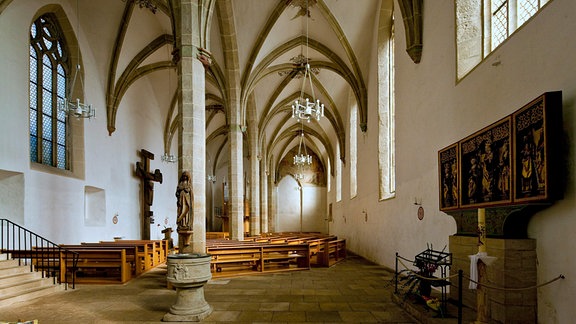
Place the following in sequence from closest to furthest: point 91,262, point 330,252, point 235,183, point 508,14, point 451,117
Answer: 1. point 508,14
2. point 451,117
3. point 91,262
4. point 330,252
5. point 235,183

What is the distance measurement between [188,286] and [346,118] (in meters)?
15.9

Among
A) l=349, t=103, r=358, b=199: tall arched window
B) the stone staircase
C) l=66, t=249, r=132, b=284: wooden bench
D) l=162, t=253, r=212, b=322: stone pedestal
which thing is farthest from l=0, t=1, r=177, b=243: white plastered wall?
l=349, t=103, r=358, b=199: tall arched window

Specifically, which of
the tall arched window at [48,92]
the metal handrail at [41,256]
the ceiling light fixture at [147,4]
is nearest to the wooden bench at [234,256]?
the metal handrail at [41,256]

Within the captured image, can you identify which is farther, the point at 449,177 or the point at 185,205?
the point at 185,205

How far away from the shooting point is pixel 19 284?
8.16 m

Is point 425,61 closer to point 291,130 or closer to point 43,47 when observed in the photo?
point 43,47

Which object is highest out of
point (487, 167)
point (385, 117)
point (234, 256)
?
point (385, 117)

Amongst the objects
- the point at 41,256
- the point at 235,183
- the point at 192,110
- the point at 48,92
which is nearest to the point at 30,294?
the point at 41,256

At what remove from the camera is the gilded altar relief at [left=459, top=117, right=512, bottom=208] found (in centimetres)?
516

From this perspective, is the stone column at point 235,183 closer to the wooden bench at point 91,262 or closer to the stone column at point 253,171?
the stone column at point 253,171

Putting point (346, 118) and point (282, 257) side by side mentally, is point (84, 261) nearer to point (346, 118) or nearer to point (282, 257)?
point (282, 257)

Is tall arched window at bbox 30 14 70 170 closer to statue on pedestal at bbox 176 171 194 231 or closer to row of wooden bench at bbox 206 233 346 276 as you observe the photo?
row of wooden bench at bbox 206 233 346 276

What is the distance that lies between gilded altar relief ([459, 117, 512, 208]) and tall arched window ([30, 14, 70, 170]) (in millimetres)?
11912

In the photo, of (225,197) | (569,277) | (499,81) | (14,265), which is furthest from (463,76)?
(225,197)
